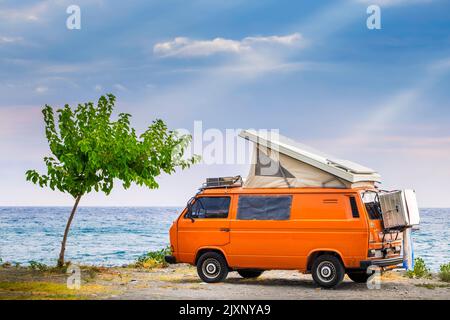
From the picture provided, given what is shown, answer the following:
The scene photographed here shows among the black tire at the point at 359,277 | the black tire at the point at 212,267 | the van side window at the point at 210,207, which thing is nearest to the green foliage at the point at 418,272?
the black tire at the point at 359,277

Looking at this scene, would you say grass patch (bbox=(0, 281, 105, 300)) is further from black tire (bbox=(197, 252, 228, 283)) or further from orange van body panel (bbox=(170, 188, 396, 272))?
orange van body panel (bbox=(170, 188, 396, 272))

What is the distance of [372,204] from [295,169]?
1.93m

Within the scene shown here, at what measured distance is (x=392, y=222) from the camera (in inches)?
707

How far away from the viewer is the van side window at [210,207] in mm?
19297

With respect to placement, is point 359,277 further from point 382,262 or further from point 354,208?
point 354,208

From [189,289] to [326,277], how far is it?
3086 mm

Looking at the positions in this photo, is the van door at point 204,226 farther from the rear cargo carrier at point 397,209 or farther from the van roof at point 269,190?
the rear cargo carrier at point 397,209

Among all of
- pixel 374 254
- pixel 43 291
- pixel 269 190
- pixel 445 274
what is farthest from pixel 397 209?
pixel 43 291

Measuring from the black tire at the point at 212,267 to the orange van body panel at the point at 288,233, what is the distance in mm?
186

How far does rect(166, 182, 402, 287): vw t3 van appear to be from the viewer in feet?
58.0

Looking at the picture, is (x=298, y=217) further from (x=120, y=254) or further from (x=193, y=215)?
(x=120, y=254)

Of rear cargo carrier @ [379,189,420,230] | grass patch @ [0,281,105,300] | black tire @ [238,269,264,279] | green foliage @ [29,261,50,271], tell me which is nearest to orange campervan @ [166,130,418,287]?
rear cargo carrier @ [379,189,420,230]

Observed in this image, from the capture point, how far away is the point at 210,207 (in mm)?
19469

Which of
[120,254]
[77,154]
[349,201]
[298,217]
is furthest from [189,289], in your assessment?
[120,254]
